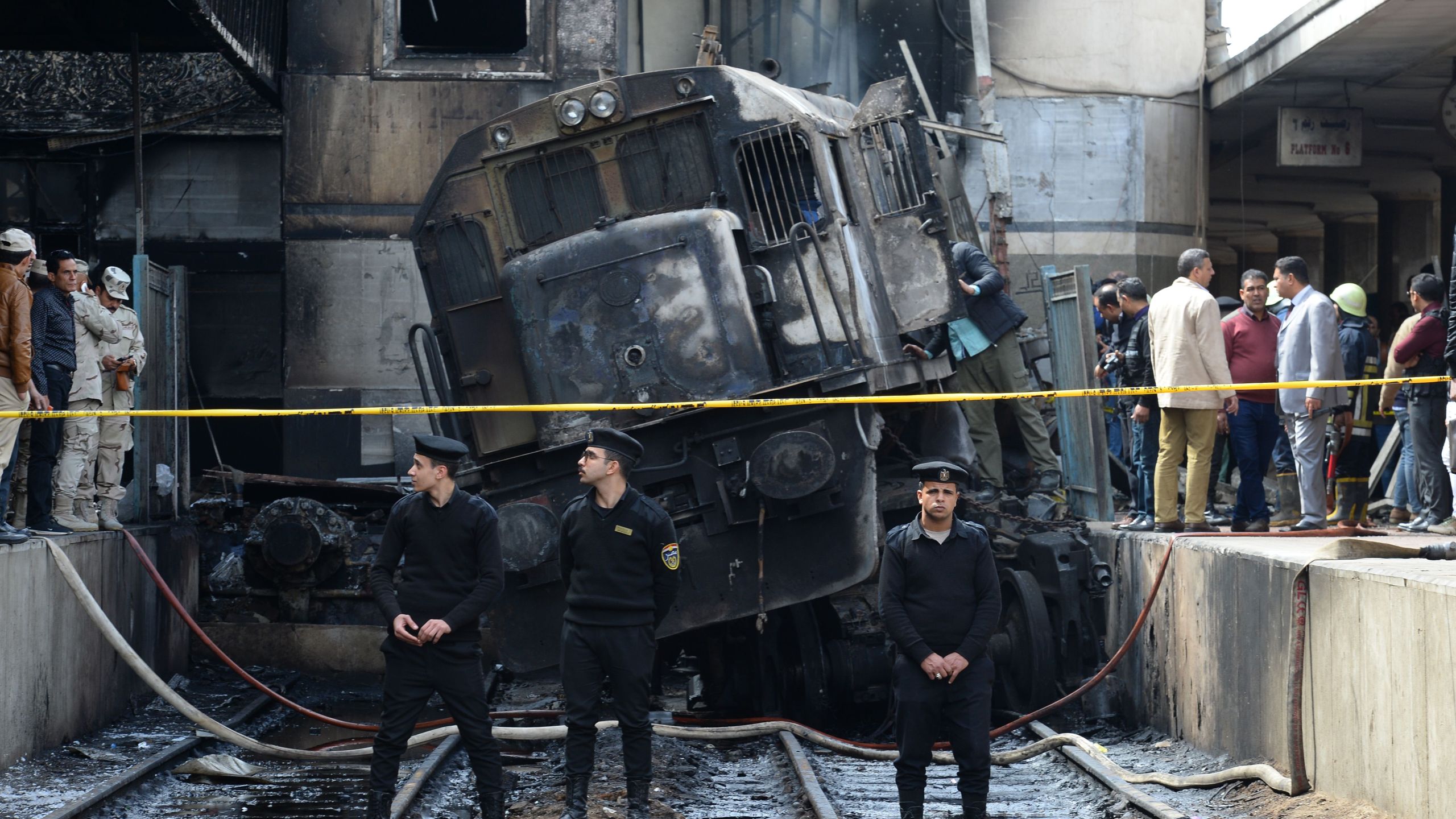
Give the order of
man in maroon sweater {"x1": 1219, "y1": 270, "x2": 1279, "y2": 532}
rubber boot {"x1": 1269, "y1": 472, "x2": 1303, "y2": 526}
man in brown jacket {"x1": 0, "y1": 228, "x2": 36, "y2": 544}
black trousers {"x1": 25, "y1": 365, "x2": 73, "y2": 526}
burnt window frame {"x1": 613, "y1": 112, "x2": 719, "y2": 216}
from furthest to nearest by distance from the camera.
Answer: rubber boot {"x1": 1269, "y1": 472, "x2": 1303, "y2": 526} < man in maroon sweater {"x1": 1219, "y1": 270, "x2": 1279, "y2": 532} < burnt window frame {"x1": 613, "y1": 112, "x2": 719, "y2": 216} < black trousers {"x1": 25, "y1": 365, "x2": 73, "y2": 526} < man in brown jacket {"x1": 0, "y1": 228, "x2": 36, "y2": 544}

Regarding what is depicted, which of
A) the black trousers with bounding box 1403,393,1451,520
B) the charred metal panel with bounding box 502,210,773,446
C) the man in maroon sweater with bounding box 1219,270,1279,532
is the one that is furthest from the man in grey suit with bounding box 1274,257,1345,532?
the charred metal panel with bounding box 502,210,773,446

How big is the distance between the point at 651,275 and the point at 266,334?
309 inches

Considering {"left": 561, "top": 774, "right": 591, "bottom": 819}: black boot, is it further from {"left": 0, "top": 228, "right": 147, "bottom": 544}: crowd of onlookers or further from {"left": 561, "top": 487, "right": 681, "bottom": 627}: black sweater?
{"left": 0, "top": 228, "right": 147, "bottom": 544}: crowd of onlookers

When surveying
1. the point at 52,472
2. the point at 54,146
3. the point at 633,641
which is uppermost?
the point at 54,146

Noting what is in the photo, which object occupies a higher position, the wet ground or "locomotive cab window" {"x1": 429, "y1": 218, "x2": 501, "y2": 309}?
"locomotive cab window" {"x1": 429, "y1": 218, "x2": 501, "y2": 309}

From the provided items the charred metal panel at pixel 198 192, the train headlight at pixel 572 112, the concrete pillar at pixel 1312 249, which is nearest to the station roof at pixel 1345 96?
the concrete pillar at pixel 1312 249

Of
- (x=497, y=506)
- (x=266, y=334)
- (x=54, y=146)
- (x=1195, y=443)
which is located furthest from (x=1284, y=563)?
(x=54, y=146)

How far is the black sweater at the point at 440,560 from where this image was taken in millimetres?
6254

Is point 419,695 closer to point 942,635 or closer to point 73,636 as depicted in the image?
point 942,635

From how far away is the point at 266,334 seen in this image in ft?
49.8

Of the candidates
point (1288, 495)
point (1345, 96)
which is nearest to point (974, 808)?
point (1288, 495)

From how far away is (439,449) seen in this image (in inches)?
246

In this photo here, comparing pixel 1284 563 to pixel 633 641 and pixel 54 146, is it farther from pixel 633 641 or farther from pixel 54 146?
pixel 54 146

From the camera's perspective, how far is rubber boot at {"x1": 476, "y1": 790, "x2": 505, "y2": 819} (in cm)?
632
